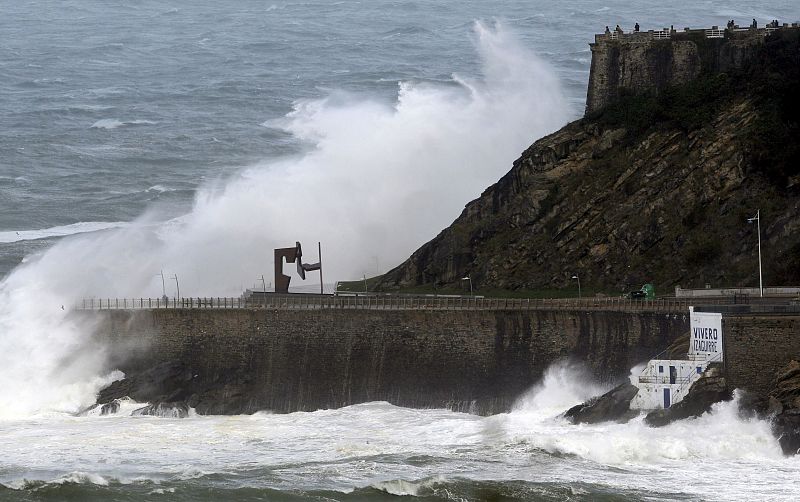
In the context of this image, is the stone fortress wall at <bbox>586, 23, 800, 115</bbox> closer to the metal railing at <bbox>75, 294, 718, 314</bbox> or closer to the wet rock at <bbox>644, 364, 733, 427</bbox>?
the metal railing at <bbox>75, 294, 718, 314</bbox>

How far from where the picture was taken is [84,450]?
3489 inches

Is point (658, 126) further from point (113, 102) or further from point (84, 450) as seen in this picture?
point (113, 102)

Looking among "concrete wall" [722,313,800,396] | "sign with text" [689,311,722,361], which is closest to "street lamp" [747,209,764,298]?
"sign with text" [689,311,722,361]

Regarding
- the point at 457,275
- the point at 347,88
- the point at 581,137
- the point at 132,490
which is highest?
the point at 347,88

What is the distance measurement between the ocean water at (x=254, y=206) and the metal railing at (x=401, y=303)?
3.26 meters

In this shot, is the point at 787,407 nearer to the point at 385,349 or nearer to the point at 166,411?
the point at 385,349

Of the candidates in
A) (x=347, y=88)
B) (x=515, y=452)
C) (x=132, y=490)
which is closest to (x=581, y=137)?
(x=515, y=452)

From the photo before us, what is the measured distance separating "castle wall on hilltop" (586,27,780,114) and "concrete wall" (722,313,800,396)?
2313 centimetres

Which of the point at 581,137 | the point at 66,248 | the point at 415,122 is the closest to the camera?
the point at 581,137

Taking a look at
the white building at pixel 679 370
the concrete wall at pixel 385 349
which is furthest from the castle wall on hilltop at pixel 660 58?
the white building at pixel 679 370

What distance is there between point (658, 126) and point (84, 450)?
32872 mm

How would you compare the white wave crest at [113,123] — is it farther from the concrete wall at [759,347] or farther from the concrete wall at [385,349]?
the concrete wall at [759,347]

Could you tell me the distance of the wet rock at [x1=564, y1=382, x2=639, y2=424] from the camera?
3438 inches

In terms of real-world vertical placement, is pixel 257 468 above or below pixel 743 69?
below
